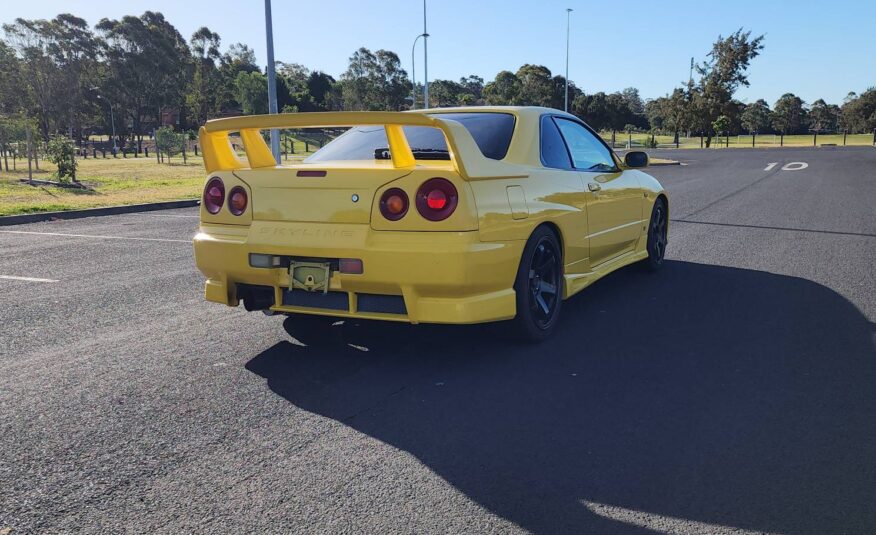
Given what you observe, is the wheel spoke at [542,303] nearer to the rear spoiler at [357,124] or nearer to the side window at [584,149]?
the rear spoiler at [357,124]

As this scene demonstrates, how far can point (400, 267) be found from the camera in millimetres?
3680

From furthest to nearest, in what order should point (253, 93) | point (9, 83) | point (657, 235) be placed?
point (253, 93)
point (9, 83)
point (657, 235)

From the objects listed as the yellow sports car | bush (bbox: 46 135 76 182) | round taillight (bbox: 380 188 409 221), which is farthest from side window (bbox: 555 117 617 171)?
bush (bbox: 46 135 76 182)

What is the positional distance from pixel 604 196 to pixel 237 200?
8.73 ft

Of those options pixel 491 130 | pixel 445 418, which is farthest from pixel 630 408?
pixel 491 130

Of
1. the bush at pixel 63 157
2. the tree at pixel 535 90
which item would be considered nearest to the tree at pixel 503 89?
the tree at pixel 535 90

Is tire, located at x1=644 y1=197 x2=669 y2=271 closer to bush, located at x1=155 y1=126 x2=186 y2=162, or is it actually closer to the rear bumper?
the rear bumper

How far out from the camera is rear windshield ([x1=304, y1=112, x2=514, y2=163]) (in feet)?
14.5

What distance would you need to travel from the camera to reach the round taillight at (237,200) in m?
4.07

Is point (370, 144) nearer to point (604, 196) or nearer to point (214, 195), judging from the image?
point (214, 195)

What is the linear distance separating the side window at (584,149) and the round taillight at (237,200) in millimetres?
2250

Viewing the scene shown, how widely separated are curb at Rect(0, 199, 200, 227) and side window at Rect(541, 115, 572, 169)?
10.0 meters

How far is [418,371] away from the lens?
388 cm

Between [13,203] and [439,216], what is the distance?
13.5m
